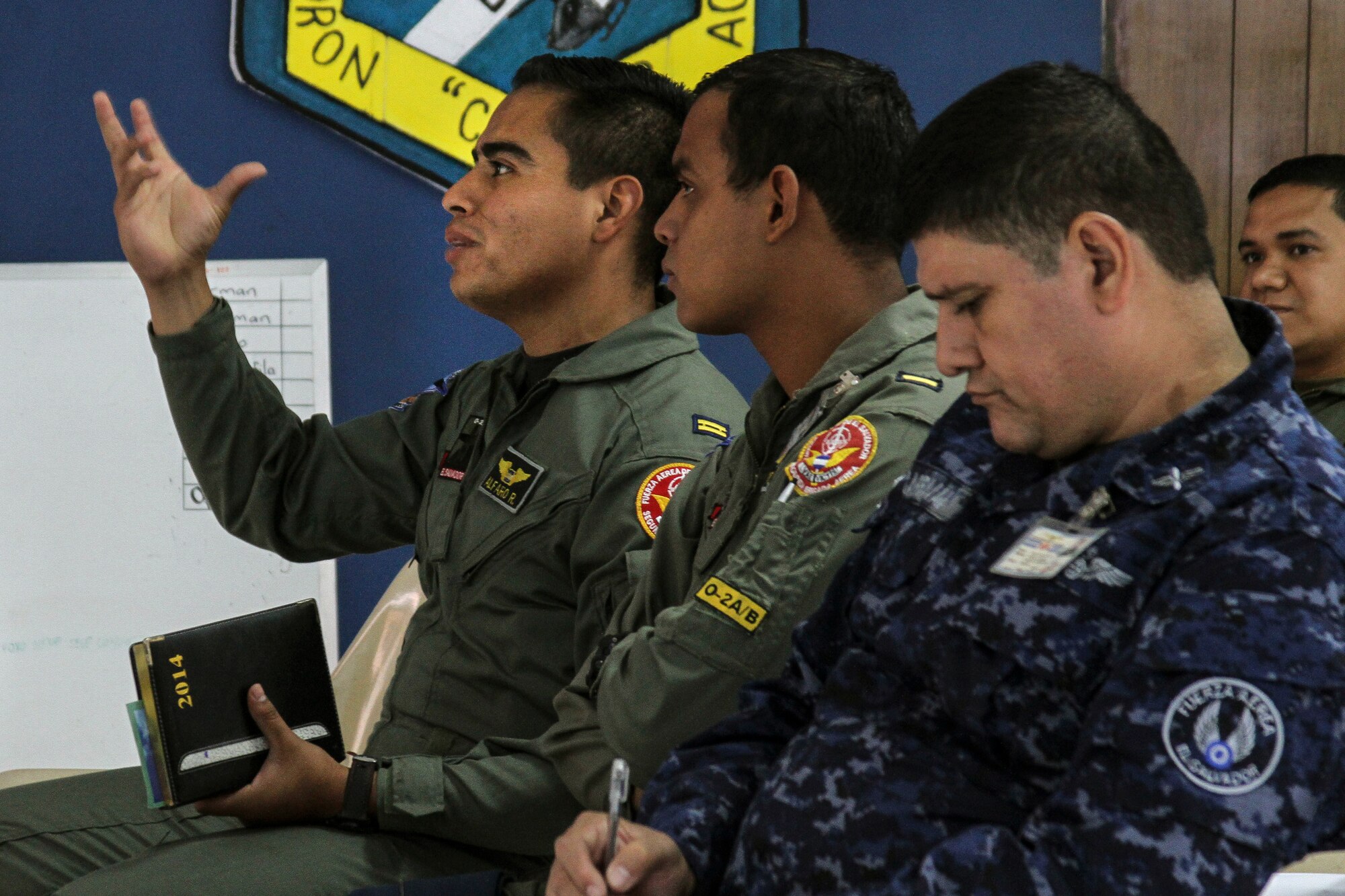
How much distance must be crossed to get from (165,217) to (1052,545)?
1287 mm

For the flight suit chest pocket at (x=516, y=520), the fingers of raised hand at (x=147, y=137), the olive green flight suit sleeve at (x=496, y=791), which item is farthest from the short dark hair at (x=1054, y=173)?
the fingers of raised hand at (x=147, y=137)

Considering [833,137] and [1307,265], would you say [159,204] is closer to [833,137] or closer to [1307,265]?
[833,137]

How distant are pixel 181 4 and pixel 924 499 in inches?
92.8

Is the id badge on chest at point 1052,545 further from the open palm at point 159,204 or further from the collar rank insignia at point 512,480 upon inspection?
the open palm at point 159,204

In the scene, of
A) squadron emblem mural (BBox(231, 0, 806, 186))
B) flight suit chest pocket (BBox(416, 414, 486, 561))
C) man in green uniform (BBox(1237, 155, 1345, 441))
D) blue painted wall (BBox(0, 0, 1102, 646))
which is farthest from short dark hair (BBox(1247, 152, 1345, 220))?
flight suit chest pocket (BBox(416, 414, 486, 561))

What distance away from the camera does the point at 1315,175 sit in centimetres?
226

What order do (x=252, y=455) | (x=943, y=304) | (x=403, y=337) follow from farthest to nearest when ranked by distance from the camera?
(x=403, y=337) → (x=252, y=455) → (x=943, y=304)

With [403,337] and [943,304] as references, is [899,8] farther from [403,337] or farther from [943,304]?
[943,304]

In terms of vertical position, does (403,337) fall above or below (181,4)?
below

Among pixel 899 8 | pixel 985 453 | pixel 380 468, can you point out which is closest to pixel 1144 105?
pixel 899 8

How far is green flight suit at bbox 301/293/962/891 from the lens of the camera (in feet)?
3.76

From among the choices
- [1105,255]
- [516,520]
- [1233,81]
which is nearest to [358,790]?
[516,520]

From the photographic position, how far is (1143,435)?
0.86 meters

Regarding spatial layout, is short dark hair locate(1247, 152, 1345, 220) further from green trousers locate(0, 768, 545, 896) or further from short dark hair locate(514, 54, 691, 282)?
green trousers locate(0, 768, 545, 896)
